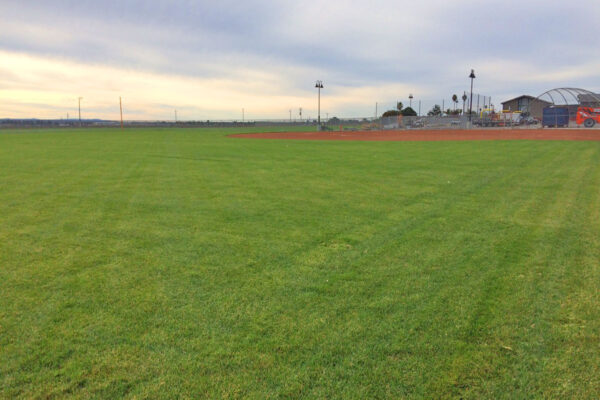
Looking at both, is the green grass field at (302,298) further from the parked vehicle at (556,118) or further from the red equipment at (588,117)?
the parked vehicle at (556,118)

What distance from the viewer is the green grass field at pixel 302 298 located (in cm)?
245

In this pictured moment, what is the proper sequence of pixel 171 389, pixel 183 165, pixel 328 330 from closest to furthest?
pixel 171 389, pixel 328 330, pixel 183 165

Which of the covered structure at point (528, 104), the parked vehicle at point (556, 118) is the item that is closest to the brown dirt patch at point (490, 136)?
the parked vehicle at point (556, 118)

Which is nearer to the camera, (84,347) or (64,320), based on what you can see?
(84,347)

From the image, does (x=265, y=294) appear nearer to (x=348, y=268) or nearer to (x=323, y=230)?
(x=348, y=268)

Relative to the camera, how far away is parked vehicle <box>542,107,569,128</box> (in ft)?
145

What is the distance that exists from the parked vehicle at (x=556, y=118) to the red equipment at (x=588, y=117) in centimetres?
402

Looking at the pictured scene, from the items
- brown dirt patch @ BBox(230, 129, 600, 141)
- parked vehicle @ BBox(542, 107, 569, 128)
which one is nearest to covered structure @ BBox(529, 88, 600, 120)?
parked vehicle @ BBox(542, 107, 569, 128)

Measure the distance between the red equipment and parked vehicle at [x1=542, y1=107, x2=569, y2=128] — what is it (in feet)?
13.2

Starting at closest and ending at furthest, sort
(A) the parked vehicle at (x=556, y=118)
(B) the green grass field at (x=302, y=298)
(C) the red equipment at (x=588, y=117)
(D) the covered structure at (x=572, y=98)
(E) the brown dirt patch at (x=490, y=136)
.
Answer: (B) the green grass field at (x=302, y=298) → (E) the brown dirt patch at (x=490, y=136) → (C) the red equipment at (x=588, y=117) → (A) the parked vehicle at (x=556, y=118) → (D) the covered structure at (x=572, y=98)

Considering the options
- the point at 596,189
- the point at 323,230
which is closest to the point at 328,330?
the point at 323,230

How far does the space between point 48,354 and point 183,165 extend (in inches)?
424

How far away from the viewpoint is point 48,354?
267 cm

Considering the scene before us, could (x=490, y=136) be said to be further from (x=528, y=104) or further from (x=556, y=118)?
(x=528, y=104)
